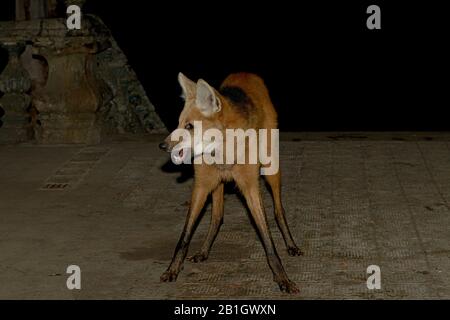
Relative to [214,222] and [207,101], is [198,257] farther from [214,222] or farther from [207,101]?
[207,101]

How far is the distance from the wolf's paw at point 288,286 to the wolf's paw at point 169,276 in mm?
728

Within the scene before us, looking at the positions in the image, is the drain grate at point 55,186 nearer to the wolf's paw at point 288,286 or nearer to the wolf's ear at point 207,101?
the wolf's ear at point 207,101

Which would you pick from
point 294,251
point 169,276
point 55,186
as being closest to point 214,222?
point 294,251

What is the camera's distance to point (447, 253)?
20.5 feet

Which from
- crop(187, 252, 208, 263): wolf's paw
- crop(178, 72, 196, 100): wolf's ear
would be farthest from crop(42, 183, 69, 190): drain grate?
crop(178, 72, 196, 100): wolf's ear

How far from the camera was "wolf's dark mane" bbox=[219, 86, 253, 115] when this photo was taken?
6.02 m

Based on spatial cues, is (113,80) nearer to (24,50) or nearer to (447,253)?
(24,50)

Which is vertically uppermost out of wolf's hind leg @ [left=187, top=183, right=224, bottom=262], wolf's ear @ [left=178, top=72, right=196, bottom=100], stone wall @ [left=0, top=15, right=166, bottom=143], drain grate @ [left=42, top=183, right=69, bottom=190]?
wolf's ear @ [left=178, top=72, right=196, bottom=100]

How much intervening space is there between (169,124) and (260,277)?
14.2 meters

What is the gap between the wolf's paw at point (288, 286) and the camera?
5.48m

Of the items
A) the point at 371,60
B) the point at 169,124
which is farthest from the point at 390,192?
the point at 371,60

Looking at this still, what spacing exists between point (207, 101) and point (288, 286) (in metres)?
1.29

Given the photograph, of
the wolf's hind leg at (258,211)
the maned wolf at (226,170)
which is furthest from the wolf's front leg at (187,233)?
the wolf's hind leg at (258,211)

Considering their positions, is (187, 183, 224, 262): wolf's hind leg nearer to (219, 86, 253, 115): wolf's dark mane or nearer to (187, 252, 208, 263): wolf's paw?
(187, 252, 208, 263): wolf's paw
